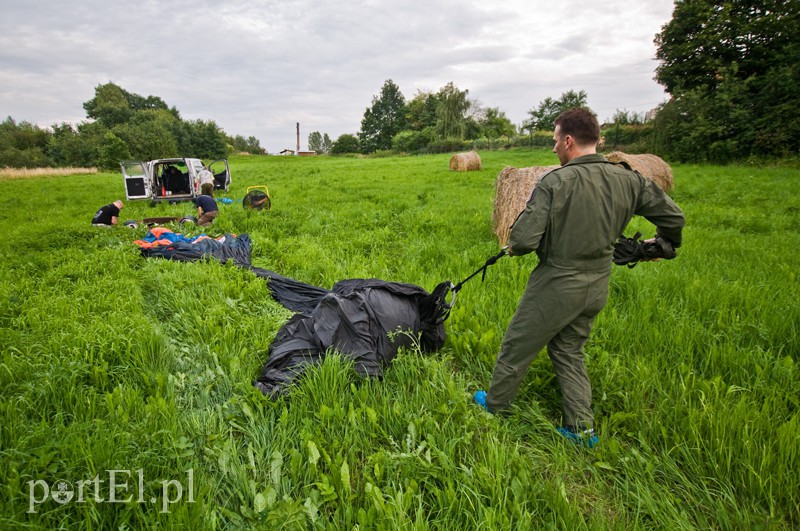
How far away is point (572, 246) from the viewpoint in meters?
2.20

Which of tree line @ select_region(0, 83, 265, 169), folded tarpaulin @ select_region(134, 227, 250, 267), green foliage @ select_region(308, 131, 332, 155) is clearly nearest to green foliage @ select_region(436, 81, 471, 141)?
tree line @ select_region(0, 83, 265, 169)

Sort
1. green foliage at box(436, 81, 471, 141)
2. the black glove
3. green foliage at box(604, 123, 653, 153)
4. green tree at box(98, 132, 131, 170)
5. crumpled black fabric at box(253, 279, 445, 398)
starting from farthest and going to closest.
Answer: green foliage at box(436, 81, 471, 141)
green tree at box(98, 132, 131, 170)
green foliage at box(604, 123, 653, 153)
crumpled black fabric at box(253, 279, 445, 398)
the black glove

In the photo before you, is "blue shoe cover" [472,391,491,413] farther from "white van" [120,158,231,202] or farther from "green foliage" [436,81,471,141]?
"green foliage" [436,81,471,141]

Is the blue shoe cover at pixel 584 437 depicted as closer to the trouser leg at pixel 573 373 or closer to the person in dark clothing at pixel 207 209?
the trouser leg at pixel 573 373

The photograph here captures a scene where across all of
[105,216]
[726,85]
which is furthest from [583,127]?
[726,85]

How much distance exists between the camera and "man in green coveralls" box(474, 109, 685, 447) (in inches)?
85.4

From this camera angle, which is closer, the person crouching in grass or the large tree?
the person crouching in grass

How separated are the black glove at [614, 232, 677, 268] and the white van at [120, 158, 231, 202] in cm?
1351

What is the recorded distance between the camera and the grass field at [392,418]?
1.78 metres

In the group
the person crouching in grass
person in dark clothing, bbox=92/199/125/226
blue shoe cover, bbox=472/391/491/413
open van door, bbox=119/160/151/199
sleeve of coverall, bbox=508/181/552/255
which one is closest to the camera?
sleeve of coverall, bbox=508/181/552/255

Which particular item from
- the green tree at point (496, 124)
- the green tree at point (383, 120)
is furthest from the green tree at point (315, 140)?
the green tree at point (496, 124)

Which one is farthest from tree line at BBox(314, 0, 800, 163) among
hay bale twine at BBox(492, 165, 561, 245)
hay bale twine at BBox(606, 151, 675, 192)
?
hay bale twine at BBox(492, 165, 561, 245)

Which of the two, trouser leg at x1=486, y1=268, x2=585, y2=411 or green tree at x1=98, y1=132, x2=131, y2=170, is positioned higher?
green tree at x1=98, y1=132, x2=131, y2=170

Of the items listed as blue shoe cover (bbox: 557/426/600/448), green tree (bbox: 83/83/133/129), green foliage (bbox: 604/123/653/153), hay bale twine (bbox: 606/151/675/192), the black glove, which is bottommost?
blue shoe cover (bbox: 557/426/600/448)
